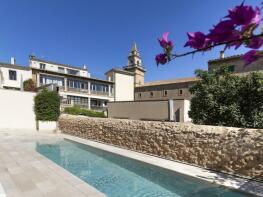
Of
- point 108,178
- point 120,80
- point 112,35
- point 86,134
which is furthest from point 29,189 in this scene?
point 120,80

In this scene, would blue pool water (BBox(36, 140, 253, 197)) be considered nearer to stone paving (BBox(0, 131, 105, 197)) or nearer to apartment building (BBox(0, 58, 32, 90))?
stone paving (BBox(0, 131, 105, 197))

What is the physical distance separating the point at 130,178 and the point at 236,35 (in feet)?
26.4

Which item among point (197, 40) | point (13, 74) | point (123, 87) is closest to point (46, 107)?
point (13, 74)

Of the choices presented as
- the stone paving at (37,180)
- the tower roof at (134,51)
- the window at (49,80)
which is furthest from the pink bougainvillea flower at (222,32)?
the tower roof at (134,51)

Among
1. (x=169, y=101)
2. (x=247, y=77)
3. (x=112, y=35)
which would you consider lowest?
(x=169, y=101)

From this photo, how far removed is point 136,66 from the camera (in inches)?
2042

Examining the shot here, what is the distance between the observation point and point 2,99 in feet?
65.0

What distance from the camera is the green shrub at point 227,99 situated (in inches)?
422

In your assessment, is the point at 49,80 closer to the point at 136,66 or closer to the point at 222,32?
the point at 136,66

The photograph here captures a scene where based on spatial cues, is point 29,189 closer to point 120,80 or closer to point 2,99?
point 2,99

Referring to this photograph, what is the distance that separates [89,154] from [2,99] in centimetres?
1290

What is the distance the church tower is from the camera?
50.7 m

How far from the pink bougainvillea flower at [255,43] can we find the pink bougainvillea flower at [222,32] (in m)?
0.17

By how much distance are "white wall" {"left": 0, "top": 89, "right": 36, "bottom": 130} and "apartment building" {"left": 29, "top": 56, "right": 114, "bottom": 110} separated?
39.0ft
